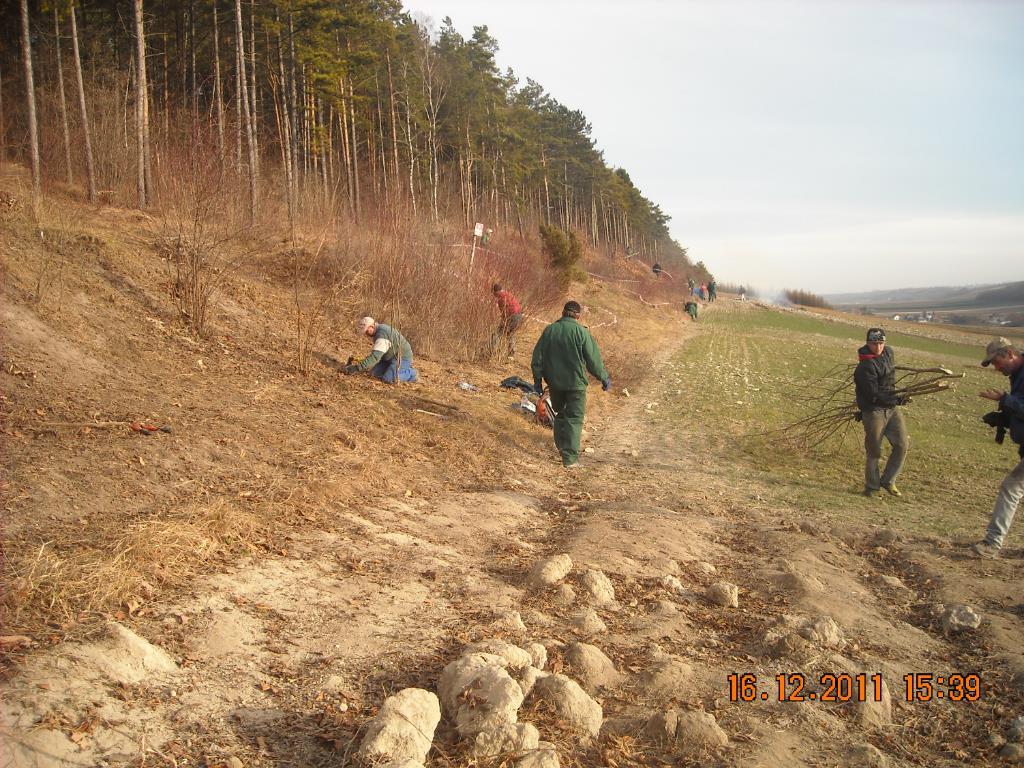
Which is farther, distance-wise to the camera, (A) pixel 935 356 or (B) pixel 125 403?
(A) pixel 935 356

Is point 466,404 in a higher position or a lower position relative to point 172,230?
lower

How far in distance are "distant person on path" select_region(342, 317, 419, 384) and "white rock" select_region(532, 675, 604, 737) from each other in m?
7.82

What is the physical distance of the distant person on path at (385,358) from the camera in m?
11.2

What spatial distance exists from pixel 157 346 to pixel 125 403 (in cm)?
257

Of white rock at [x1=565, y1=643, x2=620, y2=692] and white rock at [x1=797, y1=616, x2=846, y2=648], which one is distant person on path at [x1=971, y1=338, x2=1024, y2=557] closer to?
white rock at [x1=797, y1=616, x2=846, y2=648]

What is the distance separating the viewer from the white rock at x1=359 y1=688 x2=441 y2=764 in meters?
3.16

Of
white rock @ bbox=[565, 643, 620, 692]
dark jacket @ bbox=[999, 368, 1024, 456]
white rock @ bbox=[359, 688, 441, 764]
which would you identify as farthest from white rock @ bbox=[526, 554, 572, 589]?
dark jacket @ bbox=[999, 368, 1024, 456]

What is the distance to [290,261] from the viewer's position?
16.9 meters

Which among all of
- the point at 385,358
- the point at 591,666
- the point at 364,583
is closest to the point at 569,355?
the point at 385,358

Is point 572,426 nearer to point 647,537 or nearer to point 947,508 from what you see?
point 647,537

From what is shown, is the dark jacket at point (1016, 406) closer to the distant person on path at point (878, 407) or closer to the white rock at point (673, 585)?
the distant person on path at point (878, 407)

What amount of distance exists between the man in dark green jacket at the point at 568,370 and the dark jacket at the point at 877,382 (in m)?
3.00

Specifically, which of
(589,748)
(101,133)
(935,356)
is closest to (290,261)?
(101,133)

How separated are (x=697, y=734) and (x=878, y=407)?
248 inches
